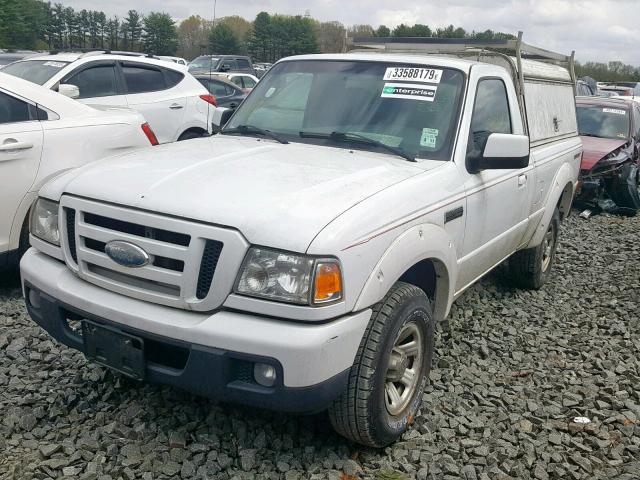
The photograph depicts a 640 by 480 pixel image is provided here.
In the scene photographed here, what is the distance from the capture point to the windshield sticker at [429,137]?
3616 millimetres

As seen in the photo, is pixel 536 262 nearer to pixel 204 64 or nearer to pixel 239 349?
Answer: pixel 239 349

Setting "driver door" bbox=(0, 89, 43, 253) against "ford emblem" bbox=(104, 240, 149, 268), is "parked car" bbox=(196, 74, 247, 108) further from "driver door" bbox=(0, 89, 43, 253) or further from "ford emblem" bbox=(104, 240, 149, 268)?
"ford emblem" bbox=(104, 240, 149, 268)

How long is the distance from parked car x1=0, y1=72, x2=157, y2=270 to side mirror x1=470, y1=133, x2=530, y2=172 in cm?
304

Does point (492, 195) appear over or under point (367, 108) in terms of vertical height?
under

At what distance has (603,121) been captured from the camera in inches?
421

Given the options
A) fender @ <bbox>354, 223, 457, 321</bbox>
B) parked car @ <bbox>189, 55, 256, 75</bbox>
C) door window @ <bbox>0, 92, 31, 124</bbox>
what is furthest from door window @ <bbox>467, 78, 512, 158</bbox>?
parked car @ <bbox>189, 55, 256, 75</bbox>

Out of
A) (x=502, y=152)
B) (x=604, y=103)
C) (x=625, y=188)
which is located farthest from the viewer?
(x=604, y=103)

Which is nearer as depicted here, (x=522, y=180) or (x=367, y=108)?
(x=367, y=108)

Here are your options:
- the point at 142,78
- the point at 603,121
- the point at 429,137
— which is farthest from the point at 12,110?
the point at 603,121

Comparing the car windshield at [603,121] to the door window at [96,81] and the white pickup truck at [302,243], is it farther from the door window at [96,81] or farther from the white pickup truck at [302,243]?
the door window at [96,81]

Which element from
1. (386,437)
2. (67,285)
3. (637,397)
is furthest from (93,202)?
(637,397)

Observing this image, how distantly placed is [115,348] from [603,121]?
32.9ft

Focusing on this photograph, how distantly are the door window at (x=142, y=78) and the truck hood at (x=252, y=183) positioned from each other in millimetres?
5505

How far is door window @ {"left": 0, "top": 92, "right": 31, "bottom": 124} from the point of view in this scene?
15.5ft
